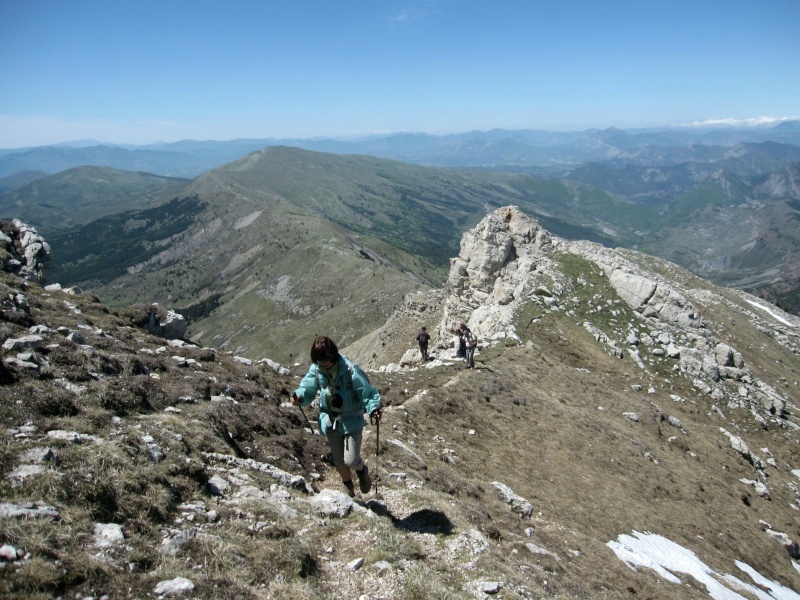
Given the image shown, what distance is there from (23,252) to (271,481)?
30.6 m

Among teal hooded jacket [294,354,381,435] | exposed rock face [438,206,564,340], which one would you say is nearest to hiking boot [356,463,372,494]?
teal hooded jacket [294,354,381,435]

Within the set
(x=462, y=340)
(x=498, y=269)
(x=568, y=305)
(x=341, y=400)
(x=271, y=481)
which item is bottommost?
(x=568, y=305)

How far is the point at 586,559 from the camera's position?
498 inches

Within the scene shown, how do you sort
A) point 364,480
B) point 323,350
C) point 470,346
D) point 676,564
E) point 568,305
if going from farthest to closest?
point 568,305
point 470,346
point 676,564
point 364,480
point 323,350

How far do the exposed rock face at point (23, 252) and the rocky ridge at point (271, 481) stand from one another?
752 cm

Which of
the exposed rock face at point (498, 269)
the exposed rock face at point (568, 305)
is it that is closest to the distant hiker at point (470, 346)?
the exposed rock face at point (568, 305)

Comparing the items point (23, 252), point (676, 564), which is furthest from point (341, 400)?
point (23, 252)

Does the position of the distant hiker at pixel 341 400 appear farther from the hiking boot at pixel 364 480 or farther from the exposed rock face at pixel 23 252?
the exposed rock face at pixel 23 252

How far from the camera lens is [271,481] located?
10.0 meters

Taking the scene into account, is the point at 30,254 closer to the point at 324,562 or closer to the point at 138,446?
the point at 138,446

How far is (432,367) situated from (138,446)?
22381mm

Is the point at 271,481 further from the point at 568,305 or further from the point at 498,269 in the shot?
the point at 498,269

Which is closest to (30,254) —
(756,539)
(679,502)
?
(679,502)

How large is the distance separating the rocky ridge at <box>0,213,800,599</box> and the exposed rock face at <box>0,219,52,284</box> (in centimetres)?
752
